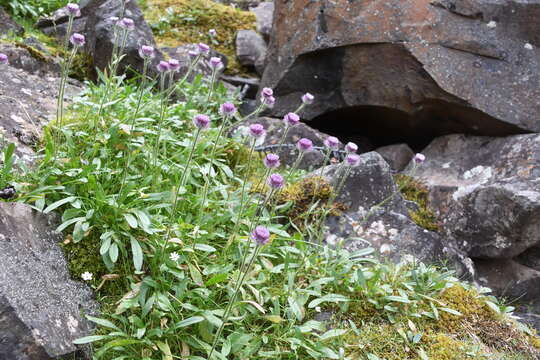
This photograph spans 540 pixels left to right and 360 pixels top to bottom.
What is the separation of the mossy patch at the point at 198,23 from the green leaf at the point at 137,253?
189 inches

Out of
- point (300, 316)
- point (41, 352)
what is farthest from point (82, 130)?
point (300, 316)

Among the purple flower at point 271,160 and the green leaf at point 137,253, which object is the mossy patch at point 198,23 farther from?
the purple flower at point 271,160

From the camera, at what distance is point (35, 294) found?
7.99 ft

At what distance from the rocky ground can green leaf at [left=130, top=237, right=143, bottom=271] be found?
1087mm

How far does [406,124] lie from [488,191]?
151 cm

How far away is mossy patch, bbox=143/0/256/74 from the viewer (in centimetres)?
736

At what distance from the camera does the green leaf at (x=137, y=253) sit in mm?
2699

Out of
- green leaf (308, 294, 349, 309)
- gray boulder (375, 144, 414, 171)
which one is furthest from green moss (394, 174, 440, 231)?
green leaf (308, 294, 349, 309)

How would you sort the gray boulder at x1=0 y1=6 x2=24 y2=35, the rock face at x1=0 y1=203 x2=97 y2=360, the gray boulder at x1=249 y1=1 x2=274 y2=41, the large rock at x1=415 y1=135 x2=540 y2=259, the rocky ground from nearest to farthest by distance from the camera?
the rock face at x1=0 y1=203 x2=97 y2=360 < the rocky ground < the large rock at x1=415 y1=135 x2=540 y2=259 < the gray boulder at x1=0 y1=6 x2=24 y2=35 < the gray boulder at x1=249 y1=1 x2=274 y2=41

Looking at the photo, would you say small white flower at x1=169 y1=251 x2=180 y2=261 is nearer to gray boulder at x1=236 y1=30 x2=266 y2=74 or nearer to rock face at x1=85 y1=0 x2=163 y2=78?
rock face at x1=85 y1=0 x2=163 y2=78

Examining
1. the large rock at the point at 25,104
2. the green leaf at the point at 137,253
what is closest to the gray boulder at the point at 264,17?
the large rock at the point at 25,104

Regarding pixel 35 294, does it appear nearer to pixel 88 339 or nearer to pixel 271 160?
pixel 88 339

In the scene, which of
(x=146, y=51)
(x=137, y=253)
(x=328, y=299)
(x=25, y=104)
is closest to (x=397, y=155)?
(x=328, y=299)

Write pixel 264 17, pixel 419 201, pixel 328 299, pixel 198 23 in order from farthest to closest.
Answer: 1. pixel 264 17
2. pixel 198 23
3. pixel 419 201
4. pixel 328 299
